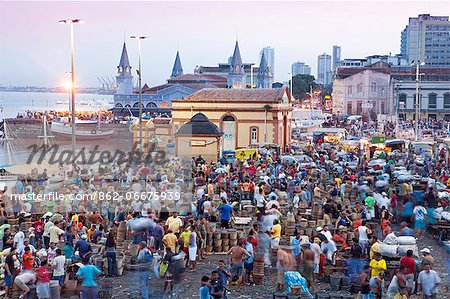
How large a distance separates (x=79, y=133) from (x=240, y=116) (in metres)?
45.8

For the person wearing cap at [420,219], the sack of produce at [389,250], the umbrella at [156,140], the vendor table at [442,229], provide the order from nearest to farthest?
the sack of produce at [389,250] → the vendor table at [442,229] → the person wearing cap at [420,219] → the umbrella at [156,140]

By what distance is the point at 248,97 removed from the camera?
4641cm

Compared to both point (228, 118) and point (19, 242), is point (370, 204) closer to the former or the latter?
point (19, 242)

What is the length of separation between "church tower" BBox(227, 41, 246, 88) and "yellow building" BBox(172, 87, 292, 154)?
371ft

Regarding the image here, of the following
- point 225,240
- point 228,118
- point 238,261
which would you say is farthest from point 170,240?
point 228,118

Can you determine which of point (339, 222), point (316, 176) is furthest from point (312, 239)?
point (316, 176)

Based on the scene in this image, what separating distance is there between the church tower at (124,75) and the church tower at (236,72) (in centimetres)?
2275

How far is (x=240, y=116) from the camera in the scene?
150 feet

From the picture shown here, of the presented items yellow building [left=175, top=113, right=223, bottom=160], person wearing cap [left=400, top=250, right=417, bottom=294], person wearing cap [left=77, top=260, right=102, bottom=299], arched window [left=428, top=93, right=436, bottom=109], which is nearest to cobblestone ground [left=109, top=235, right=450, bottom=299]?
person wearing cap [left=400, top=250, right=417, bottom=294]

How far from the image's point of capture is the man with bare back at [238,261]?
14.7 meters

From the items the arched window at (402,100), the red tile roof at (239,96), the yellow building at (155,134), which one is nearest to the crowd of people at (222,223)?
the yellow building at (155,134)

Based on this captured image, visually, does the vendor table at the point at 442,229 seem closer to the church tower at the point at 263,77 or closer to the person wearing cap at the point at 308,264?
the person wearing cap at the point at 308,264

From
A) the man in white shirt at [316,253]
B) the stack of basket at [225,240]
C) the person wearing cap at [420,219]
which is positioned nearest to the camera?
the man in white shirt at [316,253]

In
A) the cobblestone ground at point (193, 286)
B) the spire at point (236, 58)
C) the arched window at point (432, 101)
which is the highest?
the spire at point (236, 58)
